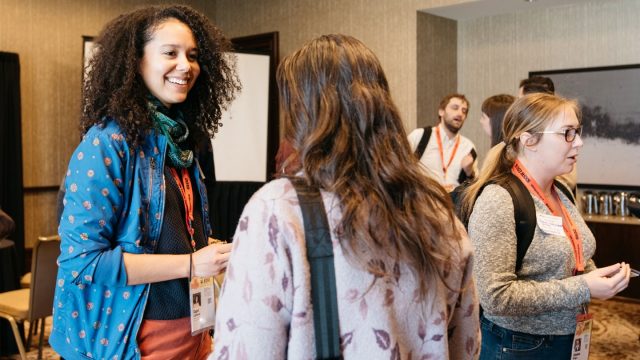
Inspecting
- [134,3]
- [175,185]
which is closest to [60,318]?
[175,185]

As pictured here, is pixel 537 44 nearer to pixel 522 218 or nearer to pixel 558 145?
pixel 558 145

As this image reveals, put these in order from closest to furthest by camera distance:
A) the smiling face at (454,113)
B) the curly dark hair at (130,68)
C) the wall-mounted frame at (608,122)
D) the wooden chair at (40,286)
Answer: the curly dark hair at (130,68) < the wooden chair at (40,286) < the smiling face at (454,113) < the wall-mounted frame at (608,122)

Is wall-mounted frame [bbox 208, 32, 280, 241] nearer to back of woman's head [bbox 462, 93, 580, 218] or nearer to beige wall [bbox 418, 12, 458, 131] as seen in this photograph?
beige wall [bbox 418, 12, 458, 131]

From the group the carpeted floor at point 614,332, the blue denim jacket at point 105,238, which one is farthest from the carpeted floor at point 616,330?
the blue denim jacket at point 105,238

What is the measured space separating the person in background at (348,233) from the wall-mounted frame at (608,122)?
17.4ft

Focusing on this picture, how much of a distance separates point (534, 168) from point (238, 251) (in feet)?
4.18

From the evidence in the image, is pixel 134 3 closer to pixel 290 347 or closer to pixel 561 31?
pixel 561 31

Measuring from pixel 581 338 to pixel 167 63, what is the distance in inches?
56.7

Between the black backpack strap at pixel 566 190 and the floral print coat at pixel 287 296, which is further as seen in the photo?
the black backpack strap at pixel 566 190

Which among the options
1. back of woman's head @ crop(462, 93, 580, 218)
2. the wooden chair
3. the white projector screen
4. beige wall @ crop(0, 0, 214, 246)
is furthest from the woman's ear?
beige wall @ crop(0, 0, 214, 246)

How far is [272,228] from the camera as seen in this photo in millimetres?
941

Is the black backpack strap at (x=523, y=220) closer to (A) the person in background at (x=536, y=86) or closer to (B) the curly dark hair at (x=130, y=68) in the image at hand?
(B) the curly dark hair at (x=130, y=68)

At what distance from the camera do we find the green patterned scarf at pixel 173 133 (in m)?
1.52

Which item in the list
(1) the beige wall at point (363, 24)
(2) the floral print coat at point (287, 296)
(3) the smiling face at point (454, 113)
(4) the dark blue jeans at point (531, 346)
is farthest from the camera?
(1) the beige wall at point (363, 24)
